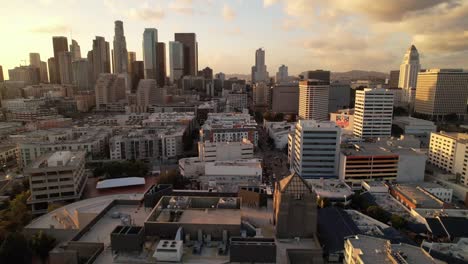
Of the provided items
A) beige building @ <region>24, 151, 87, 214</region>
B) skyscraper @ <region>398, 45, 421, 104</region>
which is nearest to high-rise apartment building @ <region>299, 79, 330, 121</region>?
beige building @ <region>24, 151, 87, 214</region>

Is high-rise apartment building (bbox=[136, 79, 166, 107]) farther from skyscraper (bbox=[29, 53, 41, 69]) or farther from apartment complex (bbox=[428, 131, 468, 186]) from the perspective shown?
skyscraper (bbox=[29, 53, 41, 69])

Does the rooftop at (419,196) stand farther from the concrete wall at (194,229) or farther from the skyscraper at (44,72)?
the skyscraper at (44,72)

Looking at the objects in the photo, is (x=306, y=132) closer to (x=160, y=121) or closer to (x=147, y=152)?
(x=147, y=152)

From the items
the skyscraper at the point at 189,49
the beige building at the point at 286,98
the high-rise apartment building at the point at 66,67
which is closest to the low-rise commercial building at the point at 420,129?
the beige building at the point at 286,98

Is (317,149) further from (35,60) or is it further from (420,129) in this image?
(35,60)

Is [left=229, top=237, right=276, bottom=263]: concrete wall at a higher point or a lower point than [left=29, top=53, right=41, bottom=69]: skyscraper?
lower

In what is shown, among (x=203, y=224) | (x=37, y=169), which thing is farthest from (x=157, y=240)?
(x=37, y=169)

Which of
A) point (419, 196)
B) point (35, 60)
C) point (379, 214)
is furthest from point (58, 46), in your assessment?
point (419, 196)
